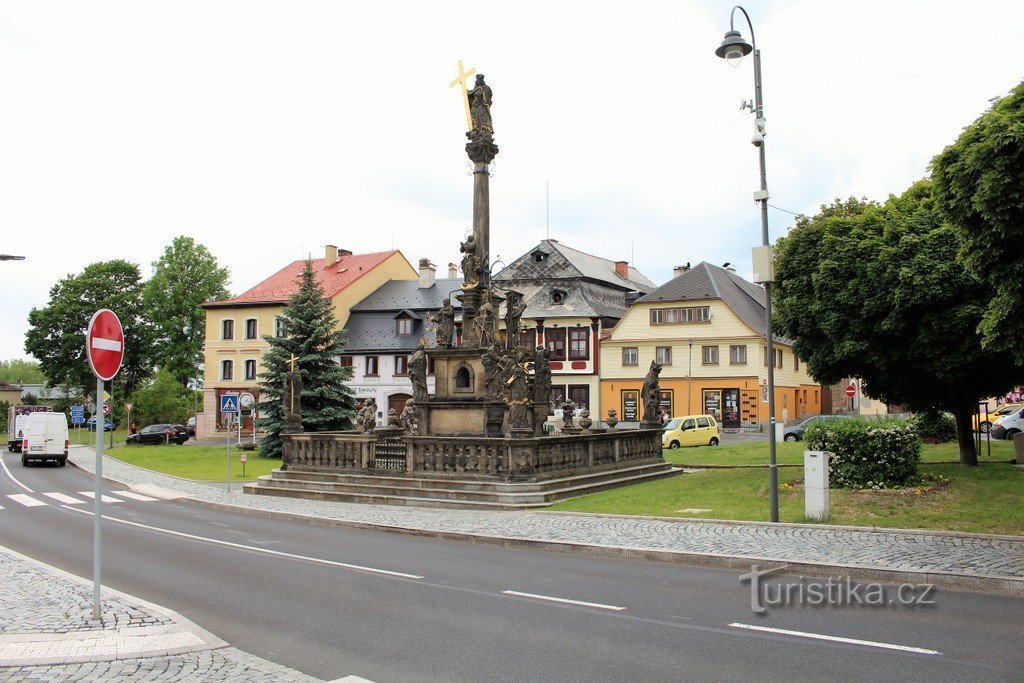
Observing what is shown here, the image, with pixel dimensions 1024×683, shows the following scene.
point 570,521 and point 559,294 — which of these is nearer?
point 570,521

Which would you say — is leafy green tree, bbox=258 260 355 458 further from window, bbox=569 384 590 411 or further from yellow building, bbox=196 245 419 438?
window, bbox=569 384 590 411

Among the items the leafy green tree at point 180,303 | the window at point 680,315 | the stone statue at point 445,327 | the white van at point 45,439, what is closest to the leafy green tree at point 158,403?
the leafy green tree at point 180,303

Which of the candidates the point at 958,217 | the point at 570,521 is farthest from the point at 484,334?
the point at 958,217

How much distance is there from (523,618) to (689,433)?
102ft

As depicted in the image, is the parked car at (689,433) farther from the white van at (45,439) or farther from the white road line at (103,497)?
the white van at (45,439)

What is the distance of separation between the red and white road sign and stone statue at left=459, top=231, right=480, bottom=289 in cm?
1518

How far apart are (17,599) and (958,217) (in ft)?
40.2

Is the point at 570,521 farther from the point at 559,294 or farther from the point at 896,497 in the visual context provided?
the point at 559,294

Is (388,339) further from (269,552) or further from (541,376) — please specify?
(269,552)

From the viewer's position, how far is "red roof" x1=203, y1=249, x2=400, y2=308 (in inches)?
2359

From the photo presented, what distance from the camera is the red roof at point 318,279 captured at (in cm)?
5991

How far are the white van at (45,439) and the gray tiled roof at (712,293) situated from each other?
33.5 metres

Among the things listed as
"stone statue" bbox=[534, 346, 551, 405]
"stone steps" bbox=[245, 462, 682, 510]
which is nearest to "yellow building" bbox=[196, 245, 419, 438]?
"stone steps" bbox=[245, 462, 682, 510]

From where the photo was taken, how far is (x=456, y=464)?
63.3ft
